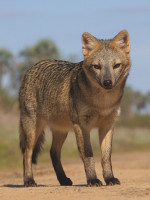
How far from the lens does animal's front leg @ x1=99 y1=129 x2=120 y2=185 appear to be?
9.49 m

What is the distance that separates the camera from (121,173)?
1251cm

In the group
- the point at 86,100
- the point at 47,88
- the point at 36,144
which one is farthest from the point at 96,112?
the point at 36,144

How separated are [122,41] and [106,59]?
0.59m

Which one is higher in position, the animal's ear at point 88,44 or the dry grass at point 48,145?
the animal's ear at point 88,44

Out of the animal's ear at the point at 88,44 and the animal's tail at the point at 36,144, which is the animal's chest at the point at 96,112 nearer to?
the animal's ear at the point at 88,44

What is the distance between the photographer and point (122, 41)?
9602 millimetres

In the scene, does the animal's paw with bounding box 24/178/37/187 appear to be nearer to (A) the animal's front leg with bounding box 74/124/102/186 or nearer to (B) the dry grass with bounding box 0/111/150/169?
(A) the animal's front leg with bounding box 74/124/102/186

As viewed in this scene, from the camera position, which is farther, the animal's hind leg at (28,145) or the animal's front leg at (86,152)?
the animal's hind leg at (28,145)

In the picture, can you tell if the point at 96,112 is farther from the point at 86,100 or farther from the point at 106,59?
the point at 106,59

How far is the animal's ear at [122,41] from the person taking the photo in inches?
377

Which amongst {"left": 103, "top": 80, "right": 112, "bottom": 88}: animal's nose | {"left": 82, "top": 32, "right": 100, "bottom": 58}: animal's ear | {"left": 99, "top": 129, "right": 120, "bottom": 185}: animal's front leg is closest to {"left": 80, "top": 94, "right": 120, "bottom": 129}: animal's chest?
{"left": 99, "top": 129, "right": 120, "bottom": 185}: animal's front leg

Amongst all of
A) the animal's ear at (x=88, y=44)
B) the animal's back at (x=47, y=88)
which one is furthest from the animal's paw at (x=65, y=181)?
the animal's ear at (x=88, y=44)

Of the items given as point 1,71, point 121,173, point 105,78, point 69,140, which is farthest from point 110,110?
point 1,71

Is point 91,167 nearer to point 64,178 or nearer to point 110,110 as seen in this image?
point 110,110
